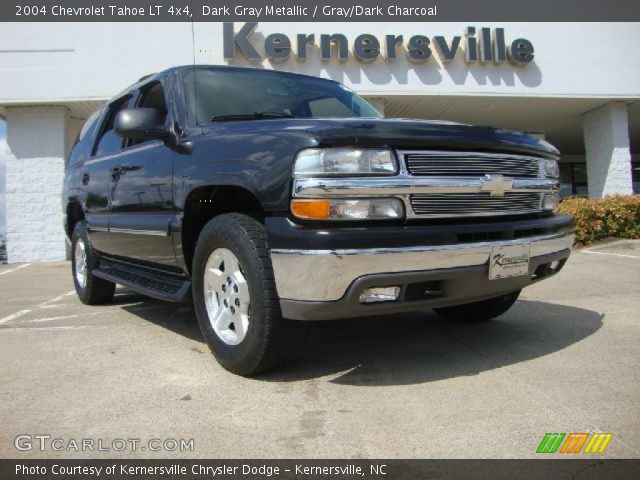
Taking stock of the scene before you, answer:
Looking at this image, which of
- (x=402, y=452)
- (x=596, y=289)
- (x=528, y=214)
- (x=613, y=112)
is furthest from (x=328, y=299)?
(x=613, y=112)

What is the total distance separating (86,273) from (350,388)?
3480mm

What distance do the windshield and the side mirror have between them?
0.24m

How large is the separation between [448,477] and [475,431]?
1.18ft

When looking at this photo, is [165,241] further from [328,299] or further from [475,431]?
[475,431]

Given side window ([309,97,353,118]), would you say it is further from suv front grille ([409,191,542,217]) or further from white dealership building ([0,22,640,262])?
white dealership building ([0,22,640,262])

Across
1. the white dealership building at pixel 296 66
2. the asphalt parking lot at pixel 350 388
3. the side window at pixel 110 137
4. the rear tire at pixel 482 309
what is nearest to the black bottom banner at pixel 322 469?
the asphalt parking lot at pixel 350 388

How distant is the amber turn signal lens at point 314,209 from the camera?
7.34ft

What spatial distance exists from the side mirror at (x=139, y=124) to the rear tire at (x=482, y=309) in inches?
96.3

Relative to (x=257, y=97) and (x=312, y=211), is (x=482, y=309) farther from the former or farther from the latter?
(x=257, y=97)

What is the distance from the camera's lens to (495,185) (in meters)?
2.61

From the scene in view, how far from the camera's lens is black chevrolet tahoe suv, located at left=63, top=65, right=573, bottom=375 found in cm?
224

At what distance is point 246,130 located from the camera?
2645 millimetres
